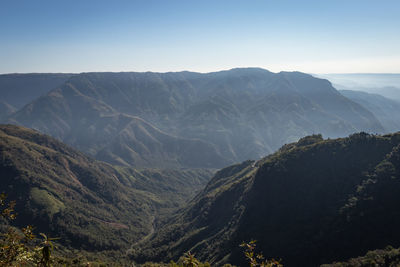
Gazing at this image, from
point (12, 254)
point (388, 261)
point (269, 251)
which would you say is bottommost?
point (269, 251)

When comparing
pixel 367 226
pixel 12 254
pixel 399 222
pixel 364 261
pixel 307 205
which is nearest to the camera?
pixel 12 254

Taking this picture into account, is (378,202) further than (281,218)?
No

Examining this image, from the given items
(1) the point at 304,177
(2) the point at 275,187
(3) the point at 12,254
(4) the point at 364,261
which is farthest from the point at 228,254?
(3) the point at 12,254

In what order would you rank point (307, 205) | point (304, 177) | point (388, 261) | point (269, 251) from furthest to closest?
point (304, 177)
point (307, 205)
point (269, 251)
point (388, 261)

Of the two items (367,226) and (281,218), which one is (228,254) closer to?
(281,218)

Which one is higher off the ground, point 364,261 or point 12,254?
point 12,254

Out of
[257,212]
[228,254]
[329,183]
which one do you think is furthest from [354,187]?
[228,254]
